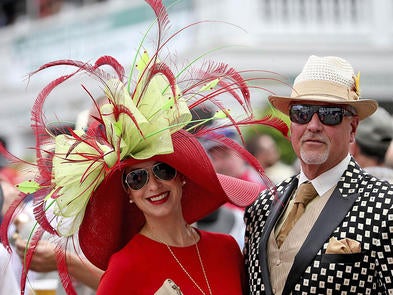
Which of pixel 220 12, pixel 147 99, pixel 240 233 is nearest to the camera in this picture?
pixel 147 99

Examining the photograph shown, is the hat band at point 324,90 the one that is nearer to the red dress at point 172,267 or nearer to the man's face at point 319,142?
the man's face at point 319,142

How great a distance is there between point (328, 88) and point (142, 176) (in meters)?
0.89

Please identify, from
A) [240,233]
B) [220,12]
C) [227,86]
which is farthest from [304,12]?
[227,86]

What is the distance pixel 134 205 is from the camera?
502 centimetres

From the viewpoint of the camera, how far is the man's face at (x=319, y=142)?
4727 millimetres

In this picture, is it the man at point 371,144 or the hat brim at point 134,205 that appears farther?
the man at point 371,144

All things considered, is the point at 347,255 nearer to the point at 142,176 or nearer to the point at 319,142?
the point at 319,142

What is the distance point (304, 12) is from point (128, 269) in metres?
13.8

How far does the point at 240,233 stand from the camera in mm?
6969

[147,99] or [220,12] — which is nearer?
[147,99]

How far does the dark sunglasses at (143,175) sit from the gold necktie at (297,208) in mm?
536

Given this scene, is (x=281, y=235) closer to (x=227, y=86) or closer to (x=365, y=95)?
(x=227, y=86)

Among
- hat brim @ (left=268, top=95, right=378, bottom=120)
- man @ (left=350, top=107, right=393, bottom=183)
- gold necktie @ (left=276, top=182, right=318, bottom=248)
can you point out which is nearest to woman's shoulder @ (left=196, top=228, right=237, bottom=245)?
gold necktie @ (left=276, top=182, right=318, bottom=248)

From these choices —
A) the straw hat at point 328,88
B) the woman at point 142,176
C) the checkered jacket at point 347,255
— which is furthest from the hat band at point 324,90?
the checkered jacket at point 347,255
